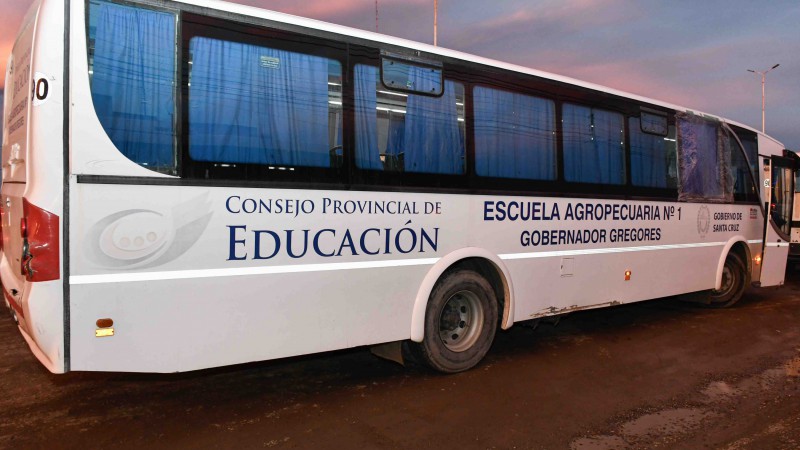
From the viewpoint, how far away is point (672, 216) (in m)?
7.63

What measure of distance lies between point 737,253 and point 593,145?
4.38 m

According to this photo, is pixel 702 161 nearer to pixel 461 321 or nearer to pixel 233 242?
pixel 461 321

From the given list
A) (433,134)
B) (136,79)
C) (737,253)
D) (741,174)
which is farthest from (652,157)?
(136,79)

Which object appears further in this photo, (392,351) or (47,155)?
(392,351)

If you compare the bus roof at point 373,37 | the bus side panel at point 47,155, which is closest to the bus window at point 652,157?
the bus roof at point 373,37

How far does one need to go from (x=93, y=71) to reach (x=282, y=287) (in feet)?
6.38

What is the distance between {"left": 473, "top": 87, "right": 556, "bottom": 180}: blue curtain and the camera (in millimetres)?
5508

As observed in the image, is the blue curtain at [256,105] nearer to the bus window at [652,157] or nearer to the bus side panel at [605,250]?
the bus side panel at [605,250]

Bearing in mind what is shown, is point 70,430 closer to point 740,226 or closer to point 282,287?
point 282,287

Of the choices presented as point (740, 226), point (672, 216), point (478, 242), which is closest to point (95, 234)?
point (478, 242)

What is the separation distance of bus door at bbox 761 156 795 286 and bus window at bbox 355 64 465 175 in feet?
22.6

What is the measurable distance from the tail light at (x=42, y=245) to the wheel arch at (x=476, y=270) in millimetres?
2784

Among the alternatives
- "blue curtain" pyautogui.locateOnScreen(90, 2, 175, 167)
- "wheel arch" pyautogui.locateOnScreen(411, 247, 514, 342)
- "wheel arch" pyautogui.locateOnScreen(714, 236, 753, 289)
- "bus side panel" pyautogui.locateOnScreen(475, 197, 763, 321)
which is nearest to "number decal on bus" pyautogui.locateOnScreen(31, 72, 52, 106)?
"blue curtain" pyautogui.locateOnScreen(90, 2, 175, 167)

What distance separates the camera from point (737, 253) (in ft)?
29.9
